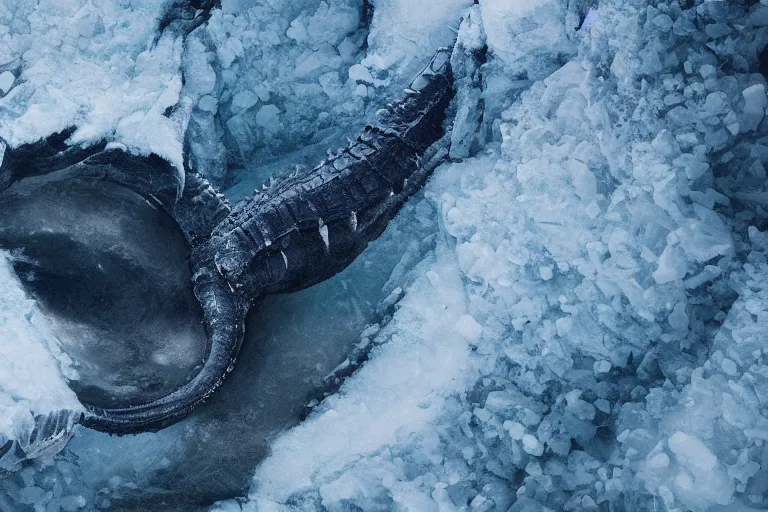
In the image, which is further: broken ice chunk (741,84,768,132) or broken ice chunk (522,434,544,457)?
broken ice chunk (522,434,544,457)

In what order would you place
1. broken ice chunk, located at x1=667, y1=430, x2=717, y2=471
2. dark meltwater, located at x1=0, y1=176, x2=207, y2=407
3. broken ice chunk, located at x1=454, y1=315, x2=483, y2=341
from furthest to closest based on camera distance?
broken ice chunk, located at x1=454, y1=315, x2=483, y2=341 → dark meltwater, located at x1=0, y1=176, x2=207, y2=407 → broken ice chunk, located at x1=667, y1=430, x2=717, y2=471

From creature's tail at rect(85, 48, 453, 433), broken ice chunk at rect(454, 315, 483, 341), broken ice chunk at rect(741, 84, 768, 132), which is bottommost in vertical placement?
broken ice chunk at rect(454, 315, 483, 341)

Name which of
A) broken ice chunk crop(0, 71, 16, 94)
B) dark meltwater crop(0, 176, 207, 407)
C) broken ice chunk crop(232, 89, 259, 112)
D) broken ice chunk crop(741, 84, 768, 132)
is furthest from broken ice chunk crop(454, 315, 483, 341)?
broken ice chunk crop(0, 71, 16, 94)

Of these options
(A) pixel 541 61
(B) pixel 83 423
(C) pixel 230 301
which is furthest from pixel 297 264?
(A) pixel 541 61

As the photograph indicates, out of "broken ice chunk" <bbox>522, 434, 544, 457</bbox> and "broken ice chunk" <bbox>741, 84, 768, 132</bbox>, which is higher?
"broken ice chunk" <bbox>741, 84, 768, 132</bbox>

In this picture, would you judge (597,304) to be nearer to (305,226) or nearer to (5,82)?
(305,226)

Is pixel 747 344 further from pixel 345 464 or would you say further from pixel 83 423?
pixel 83 423

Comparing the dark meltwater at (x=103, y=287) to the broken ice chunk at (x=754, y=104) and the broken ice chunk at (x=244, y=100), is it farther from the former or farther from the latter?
the broken ice chunk at (x=754, y=104)

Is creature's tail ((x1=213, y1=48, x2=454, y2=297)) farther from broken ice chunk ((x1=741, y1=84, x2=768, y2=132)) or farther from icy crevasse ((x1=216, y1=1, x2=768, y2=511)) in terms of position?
broken ice chunk ((x1=741, y1=84, x2=768, y2=132))

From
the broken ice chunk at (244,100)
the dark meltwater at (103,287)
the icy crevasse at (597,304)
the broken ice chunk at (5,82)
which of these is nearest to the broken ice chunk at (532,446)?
the icy crevasse at (597,304)
